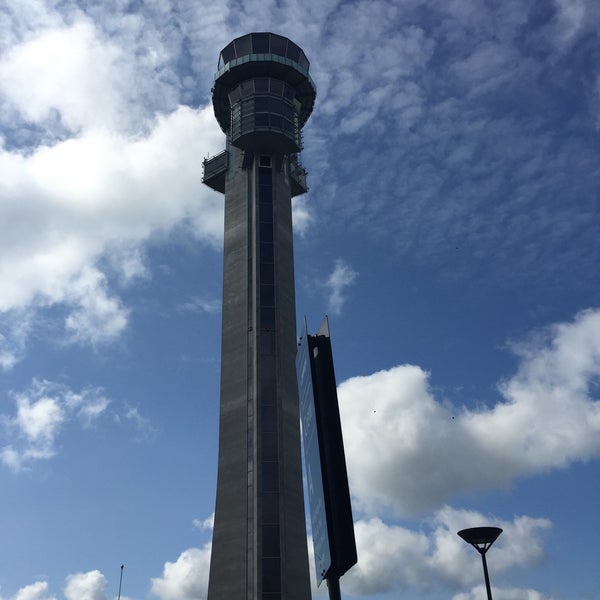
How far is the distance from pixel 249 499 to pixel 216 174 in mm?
37499

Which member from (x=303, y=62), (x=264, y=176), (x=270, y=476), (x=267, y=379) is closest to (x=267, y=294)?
(x=267, y=379)

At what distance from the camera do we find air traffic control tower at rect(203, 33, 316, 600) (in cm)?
6003

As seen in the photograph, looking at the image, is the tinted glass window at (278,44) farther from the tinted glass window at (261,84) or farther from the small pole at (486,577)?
the small pole at (486,577)

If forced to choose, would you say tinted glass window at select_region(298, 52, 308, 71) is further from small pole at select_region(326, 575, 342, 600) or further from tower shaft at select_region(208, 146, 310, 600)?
small pole at select_region(326, 575, 342, 600)

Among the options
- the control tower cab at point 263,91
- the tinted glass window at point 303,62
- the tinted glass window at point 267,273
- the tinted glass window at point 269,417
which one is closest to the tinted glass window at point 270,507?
the tinted glass window at point 269,417

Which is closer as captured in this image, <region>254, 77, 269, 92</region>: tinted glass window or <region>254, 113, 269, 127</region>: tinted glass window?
<region>254, 113, 269, 127</region>: tinted glass window

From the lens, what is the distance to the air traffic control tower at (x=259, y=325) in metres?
60.0

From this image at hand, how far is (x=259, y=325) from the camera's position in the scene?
226ft

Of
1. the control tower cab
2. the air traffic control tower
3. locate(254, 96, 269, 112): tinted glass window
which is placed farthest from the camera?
locate(254, 96, 269, 112): tinted glass window

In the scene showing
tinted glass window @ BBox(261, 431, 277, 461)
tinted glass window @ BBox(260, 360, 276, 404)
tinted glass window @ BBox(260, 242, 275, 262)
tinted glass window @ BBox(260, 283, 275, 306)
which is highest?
tinted glass window @ BBox(260, 242, 275, 262)

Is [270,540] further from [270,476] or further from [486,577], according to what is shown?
[486,577]

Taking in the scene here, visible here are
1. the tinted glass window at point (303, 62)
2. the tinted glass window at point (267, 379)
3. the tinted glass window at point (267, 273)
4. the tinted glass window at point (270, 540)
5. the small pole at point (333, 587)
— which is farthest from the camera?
the tinted glass window at point (303, 62)

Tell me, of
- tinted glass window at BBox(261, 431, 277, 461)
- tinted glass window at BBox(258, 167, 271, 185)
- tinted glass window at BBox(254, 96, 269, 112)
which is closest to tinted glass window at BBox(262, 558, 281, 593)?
tinted glass window at BBox(261, 431, 277, 461)

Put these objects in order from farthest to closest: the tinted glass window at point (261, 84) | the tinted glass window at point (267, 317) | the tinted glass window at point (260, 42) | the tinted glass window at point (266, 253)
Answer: the tinted glass window at point (260, 42) → the tinted glass window at point (261, 84) → the tinted glass window at point (266, 253) → the tinted glass window at point (267, 317)
